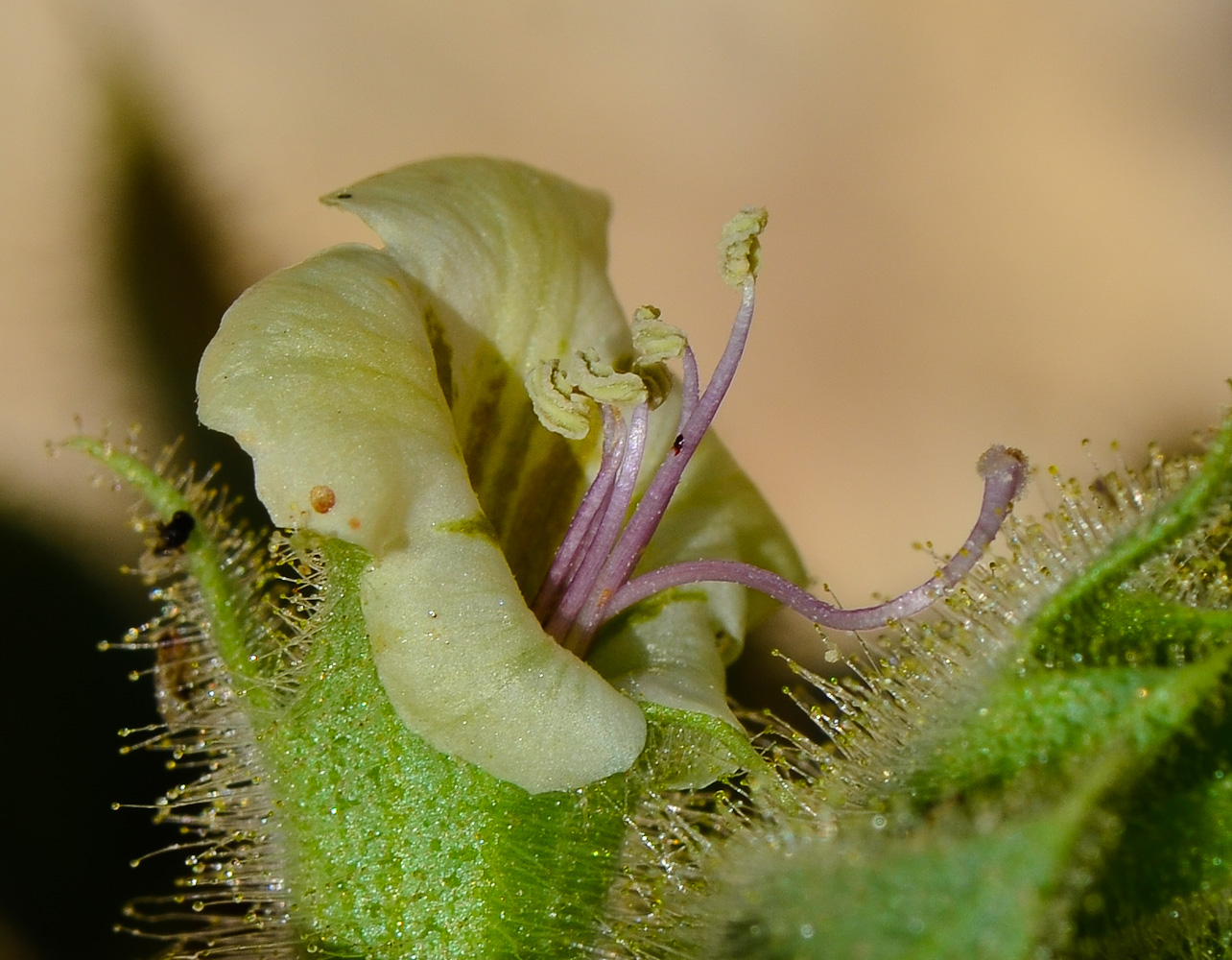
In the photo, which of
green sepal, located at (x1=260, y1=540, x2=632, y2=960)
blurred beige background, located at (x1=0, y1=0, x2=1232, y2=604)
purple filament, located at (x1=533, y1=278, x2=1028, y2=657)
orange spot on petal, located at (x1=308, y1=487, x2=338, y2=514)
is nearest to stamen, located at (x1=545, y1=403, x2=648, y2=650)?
purple filament, located at (x1=533, y1=278, x2=1028, y2=657)

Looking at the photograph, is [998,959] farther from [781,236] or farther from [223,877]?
[781,236]

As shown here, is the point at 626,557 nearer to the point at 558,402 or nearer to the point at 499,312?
the point at 558,402

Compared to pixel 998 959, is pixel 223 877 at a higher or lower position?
lower

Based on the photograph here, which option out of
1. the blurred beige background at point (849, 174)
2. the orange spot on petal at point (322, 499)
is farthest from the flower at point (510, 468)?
the blurred beige background at point (849, 174)

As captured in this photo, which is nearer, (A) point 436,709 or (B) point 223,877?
(A) point 436,709

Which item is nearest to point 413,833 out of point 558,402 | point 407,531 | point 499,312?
point 407,531

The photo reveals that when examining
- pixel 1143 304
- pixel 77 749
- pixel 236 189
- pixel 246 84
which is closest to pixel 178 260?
pixel 236 189

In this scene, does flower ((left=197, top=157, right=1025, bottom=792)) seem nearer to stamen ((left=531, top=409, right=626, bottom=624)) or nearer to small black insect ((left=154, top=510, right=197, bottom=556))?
stamen ((left=531, top=409, right=626, bottom=624))
